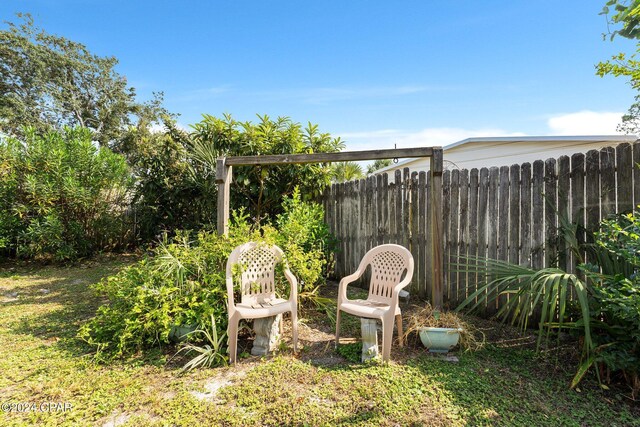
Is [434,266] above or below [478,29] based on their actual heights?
below

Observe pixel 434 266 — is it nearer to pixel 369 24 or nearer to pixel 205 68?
pixel 369 24

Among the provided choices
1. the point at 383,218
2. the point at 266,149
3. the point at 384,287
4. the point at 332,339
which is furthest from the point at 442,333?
the point at 266,149

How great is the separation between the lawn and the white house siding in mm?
5156

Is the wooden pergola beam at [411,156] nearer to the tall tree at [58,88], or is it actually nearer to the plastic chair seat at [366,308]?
the plastic chair seat at [366,308]

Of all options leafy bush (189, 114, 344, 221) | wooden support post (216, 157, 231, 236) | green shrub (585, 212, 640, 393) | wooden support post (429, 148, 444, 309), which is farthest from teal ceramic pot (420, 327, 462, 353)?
leafy bush (189, 114, 344, 221)

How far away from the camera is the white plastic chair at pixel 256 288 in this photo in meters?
2.65

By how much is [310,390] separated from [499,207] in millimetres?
2545

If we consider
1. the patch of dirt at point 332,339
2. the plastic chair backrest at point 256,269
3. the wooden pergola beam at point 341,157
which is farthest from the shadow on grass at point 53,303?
the wooden pergola beam at point 341,157

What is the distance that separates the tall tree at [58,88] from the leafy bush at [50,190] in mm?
9485

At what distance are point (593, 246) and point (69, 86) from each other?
22.7 metres

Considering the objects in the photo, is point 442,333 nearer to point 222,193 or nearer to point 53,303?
point 222,193

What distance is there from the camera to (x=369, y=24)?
604 cm

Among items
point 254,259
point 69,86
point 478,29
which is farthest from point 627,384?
point 69,86

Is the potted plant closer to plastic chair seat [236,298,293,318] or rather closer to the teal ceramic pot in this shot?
the teal ceramic pot
